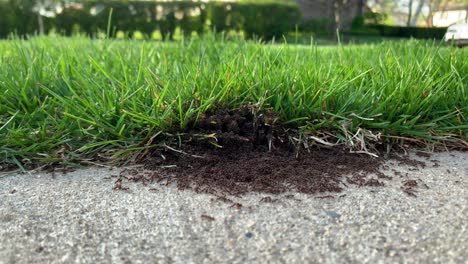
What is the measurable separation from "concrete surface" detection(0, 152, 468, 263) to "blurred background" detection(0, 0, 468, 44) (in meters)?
2.02

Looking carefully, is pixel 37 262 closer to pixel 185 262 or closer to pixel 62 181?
pixel 185 262

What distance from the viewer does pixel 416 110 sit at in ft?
4.99

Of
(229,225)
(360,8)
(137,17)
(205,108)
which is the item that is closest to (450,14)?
(360,8)

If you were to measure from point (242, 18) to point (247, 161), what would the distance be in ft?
25.5

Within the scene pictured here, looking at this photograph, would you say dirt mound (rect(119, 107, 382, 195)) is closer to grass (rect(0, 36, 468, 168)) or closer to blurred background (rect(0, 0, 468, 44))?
grass (rect(0, 36, 468, 168))

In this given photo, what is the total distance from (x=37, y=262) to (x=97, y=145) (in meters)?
0.57

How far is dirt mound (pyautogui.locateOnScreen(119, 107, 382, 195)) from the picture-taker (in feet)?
3.71

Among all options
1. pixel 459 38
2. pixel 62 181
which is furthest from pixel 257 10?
pixel 62 181

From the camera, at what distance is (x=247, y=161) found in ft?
4.11

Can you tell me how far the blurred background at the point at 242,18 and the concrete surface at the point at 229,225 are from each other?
79.4 inches

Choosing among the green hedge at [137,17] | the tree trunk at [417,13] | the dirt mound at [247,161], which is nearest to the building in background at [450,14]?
the tree trunk at [417,13]

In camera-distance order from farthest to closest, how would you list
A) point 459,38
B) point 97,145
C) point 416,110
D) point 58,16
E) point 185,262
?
1. point 58,16
2. point 459,38
3. point 416,110
4. point 97,145
5. point 185,262

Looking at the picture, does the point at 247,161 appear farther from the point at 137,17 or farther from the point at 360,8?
the point at 137,17

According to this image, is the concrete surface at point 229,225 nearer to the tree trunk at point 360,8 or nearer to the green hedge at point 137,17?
the tree trunk at point 360,8
